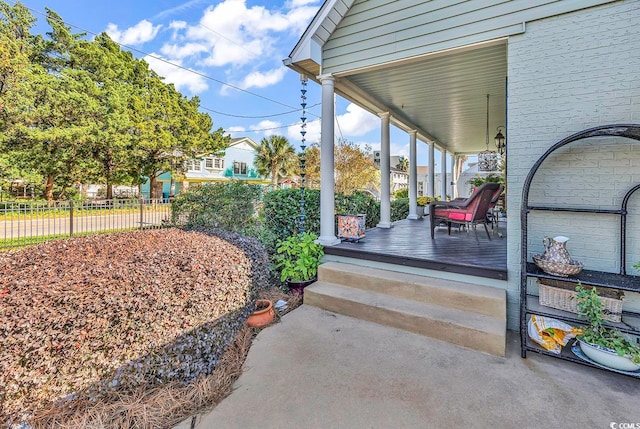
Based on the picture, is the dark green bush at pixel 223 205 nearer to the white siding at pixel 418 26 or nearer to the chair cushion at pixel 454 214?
the white siding at pixel 418 26

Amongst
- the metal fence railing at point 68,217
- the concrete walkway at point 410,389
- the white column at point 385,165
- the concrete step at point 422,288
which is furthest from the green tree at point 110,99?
the concrete walkway at point 410,389

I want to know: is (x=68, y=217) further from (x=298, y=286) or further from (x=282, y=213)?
(x=298, y=286)

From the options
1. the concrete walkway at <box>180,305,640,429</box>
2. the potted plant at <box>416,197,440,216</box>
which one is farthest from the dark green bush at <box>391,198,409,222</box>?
the concrete walkway at <box>180,305,640,429</box>

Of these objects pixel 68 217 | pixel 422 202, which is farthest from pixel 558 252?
pixel 68 217

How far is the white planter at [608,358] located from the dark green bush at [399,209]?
21.5ft

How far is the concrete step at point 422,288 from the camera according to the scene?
2885 millimetres

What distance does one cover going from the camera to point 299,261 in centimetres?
405

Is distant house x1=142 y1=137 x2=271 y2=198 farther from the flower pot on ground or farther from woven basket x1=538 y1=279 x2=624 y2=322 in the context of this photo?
woven basket x1=538 y1=279 x2=624 y2=322

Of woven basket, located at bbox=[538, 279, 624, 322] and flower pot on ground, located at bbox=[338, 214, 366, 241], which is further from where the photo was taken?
flower pot on ground, located at bbox=[338, 214, 366, 241]

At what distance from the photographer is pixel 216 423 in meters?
1.79

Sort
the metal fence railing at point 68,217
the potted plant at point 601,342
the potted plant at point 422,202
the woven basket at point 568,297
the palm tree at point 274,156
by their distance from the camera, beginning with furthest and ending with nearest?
1. the palm tree at point 274,156
2. the potted plant at point 422,202
3. the metal fence railing at point 68,217
4. the woven basket at point 568,297
5. the potted plant at point 601,342

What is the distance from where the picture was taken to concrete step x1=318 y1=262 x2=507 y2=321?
9.46 ft

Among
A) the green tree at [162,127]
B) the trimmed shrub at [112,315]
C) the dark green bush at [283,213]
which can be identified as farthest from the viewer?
the green tree at [162,127]

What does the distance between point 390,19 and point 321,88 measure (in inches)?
50.0
